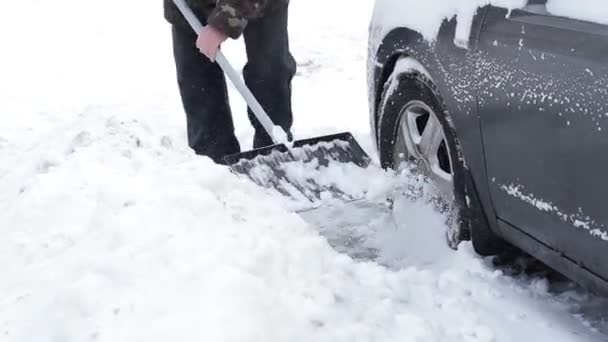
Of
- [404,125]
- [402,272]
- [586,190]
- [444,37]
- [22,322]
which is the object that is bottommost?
[402,272]

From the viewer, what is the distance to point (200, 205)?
2.63 m

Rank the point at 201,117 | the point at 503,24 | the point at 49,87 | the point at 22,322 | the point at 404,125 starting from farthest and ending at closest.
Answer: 1. the point at 49,87
2. the point at 201,117
3. the point at 404,125
4. the point at 503,24
5. the point at 22,322

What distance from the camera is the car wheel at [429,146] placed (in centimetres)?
244

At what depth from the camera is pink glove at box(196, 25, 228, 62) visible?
11.2ft

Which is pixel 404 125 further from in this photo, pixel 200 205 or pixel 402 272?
pixel 200 205

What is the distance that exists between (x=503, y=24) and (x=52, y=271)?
1.57 meters

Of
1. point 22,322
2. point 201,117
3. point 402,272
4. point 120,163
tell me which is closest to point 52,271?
point 22,322

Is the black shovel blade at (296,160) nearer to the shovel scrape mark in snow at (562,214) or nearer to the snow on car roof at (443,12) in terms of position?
the snow on car roof at (443,12)

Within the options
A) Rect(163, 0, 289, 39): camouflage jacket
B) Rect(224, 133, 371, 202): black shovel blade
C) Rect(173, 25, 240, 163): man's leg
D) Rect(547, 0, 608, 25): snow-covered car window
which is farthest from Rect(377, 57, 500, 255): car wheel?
Rect(173, 25, 240, 163): man's leg

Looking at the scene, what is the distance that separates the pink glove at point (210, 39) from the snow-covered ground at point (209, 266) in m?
0.51

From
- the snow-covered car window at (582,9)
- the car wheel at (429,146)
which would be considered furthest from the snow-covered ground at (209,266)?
the snow-covered car window at (582,9)

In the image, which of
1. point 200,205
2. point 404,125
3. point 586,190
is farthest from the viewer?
point 404,125

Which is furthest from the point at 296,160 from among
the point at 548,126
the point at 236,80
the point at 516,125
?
the point at 548,126

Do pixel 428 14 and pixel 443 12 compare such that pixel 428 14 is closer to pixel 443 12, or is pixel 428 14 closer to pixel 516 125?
pixel 443 12
